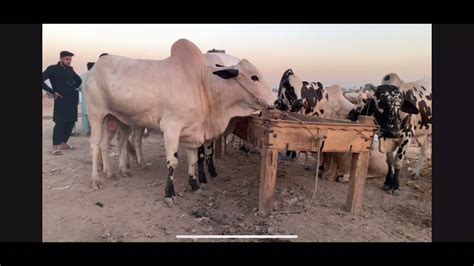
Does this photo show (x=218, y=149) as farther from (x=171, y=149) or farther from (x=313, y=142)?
(x=313, y=142)

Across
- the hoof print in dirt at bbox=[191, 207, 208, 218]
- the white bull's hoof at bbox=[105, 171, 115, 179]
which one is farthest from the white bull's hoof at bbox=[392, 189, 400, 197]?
the white bull's hoof at bbox=[105, 171, 115, 179]

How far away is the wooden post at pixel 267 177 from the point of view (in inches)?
155

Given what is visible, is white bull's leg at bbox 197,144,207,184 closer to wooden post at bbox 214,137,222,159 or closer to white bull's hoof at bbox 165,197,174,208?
white bull's hoof at bbox 165,197,174,208

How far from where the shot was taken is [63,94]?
6.87 m

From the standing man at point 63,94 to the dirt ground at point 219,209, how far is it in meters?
1.18

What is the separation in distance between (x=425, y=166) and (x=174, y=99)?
5003mm

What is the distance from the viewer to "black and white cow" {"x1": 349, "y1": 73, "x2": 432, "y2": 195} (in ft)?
16.8

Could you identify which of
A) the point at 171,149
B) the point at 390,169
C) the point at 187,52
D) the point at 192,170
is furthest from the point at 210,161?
the point at 390,169

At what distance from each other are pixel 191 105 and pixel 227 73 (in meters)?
0.61

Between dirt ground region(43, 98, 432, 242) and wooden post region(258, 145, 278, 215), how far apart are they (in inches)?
5.1
